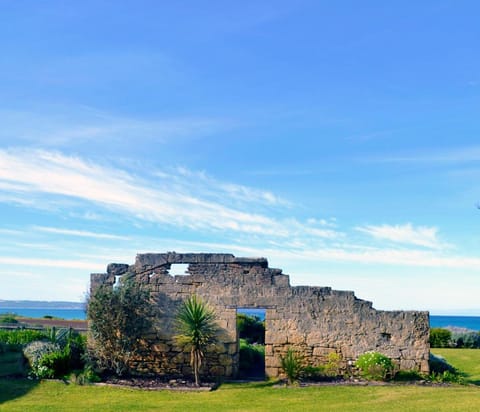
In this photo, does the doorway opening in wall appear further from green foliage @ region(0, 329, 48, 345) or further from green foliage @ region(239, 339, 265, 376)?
green foliage @ region(0, 329, 48, 345)

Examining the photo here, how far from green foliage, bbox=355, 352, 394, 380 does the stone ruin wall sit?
278 mm

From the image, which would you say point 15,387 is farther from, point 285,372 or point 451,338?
point 451,338

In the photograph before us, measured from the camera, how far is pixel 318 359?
631 inches

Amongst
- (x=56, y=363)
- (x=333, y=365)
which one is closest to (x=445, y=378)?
(x=333, y=365)

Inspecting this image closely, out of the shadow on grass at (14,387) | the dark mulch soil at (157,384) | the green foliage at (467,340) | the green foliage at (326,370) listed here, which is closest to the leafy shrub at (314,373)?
the green foliage at (326,370)

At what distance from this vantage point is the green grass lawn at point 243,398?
1248 cm

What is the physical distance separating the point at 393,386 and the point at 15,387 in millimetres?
9574

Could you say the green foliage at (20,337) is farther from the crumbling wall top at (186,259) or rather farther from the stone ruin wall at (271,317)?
the crumbling wall top at (186,259)

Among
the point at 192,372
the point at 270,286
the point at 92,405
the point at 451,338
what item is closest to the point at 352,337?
the point at 270,286

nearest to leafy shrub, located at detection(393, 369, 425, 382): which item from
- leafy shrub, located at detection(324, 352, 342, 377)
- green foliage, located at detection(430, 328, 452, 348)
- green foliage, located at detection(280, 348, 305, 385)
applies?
leafy shrub, located at detection(324, 352, 342, 377)

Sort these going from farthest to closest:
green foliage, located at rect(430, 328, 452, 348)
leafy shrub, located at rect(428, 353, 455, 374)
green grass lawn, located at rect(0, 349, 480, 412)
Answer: green foliage, located at rect(430, 328, 452, 348) < leafy shrub, located at rect(428, 353, 455, 374) < green grass lawn, located at rect(0, 349, 480, 412)

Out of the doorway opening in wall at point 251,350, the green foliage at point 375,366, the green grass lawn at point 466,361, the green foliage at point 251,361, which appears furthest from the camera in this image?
the green grass lawn at point 466,361

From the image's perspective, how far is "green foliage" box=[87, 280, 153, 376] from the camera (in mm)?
16078

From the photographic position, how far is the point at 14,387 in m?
14.7
